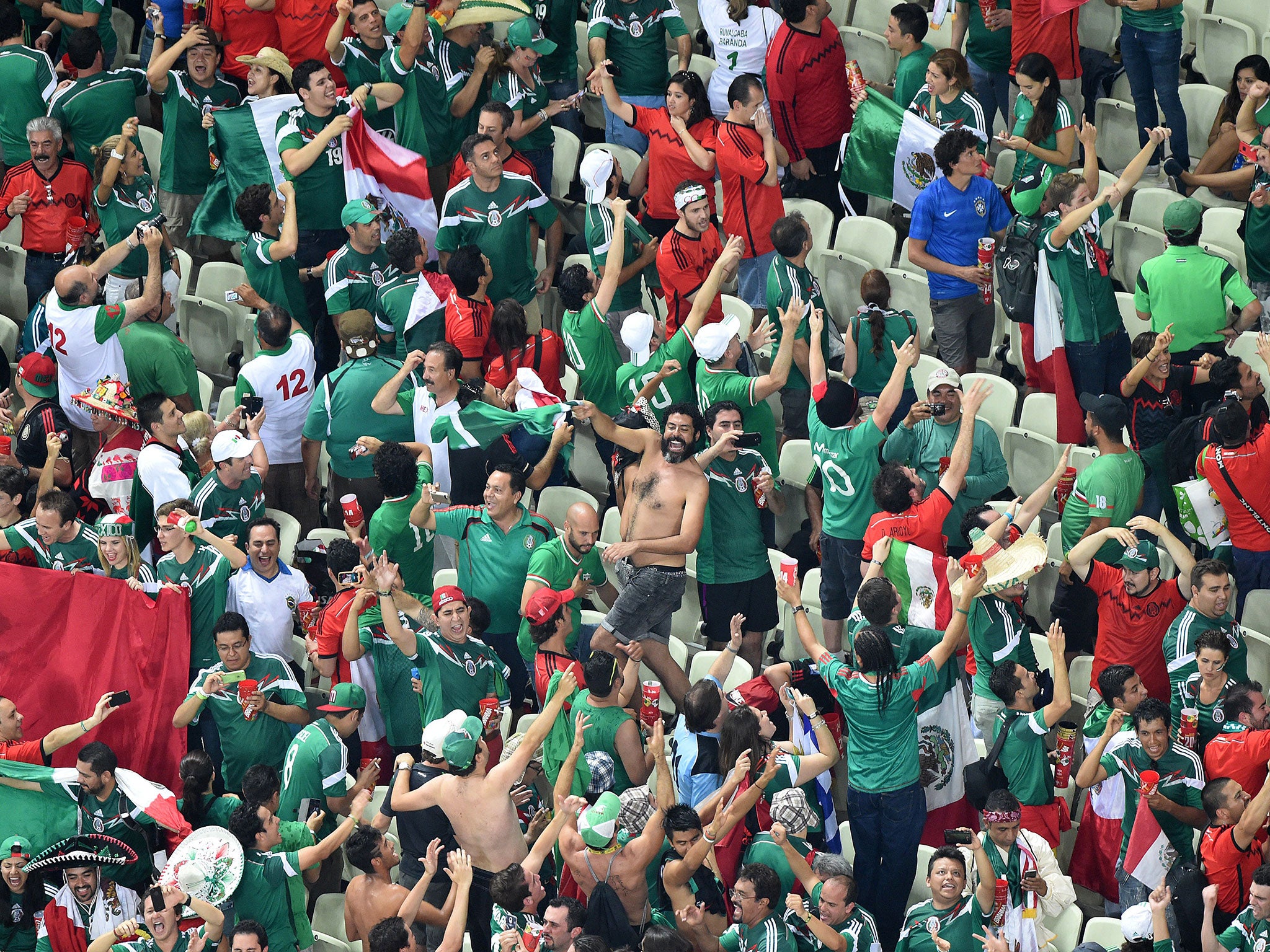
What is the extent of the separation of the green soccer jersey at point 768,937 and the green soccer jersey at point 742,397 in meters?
2.66

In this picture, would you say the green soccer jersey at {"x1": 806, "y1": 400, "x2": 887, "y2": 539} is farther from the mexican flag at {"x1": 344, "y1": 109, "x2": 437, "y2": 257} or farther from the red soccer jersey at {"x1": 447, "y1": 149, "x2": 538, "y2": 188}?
the mexican flag at {"x1": 344, "y1": 109, "x2": 437, "y2": 257}

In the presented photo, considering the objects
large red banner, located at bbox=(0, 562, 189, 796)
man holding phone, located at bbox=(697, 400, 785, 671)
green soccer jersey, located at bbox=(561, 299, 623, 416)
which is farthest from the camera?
green soccer jersey, located at bbox=(561, 299, 623, 416)

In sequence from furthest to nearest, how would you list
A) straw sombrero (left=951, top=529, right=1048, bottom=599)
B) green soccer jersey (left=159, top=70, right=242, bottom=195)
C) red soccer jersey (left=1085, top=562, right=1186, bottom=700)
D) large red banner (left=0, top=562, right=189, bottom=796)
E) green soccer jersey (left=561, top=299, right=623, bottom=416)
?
green soccer jersey (left=159, top=70, right=242, bottom=195) → green soccer jersey (left=561, top=299, right=623, bottom=416) → large red banner (left=0, top=562, right=189, bottom=796) → red soccer jersey (left=1085, top=562, right=1186, bottom=700) → straw sombrero (left=951, top=529, right=1048, bottom=599)

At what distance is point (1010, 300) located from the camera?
1080 cm

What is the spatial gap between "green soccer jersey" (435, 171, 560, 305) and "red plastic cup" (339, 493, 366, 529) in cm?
175

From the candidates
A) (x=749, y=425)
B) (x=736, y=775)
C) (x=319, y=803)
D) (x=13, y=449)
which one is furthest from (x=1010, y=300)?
(x=13, y=449)

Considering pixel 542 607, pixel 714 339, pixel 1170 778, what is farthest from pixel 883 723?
pixel 714 339

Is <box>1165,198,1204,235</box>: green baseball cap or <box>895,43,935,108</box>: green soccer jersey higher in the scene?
<box>1165,198,1204,235</box>: green baseball cap

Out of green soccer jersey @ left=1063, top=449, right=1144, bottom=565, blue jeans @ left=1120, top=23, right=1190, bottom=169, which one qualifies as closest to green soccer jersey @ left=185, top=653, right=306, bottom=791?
green soccer jersey @ left=1063, top=449, right=1144, bottom=565

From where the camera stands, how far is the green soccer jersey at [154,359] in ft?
36.8

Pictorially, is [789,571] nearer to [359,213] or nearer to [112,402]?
[359,213]

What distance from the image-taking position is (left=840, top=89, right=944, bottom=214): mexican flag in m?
11.3

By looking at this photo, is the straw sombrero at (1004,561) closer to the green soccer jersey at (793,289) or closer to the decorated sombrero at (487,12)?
the green soccer jersey at (793,289)

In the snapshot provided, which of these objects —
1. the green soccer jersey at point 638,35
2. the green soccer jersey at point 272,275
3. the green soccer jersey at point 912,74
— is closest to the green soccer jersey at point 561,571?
the green soccer jersey at point 272,275
